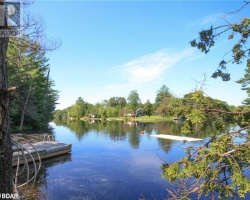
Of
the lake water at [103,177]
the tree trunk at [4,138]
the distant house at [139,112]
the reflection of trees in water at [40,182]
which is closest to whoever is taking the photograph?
the tree trunk at [4,138]

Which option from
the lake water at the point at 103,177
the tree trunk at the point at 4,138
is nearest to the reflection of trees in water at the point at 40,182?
the lake water at the point at 103,177

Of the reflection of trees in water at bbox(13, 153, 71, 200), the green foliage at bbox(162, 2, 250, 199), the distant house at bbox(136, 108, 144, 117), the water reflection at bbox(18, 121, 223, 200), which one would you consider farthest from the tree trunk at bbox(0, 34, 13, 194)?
the distant house at bbox(136, 108, 144, 117)

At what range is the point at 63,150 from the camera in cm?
2139

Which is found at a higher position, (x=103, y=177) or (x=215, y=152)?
(x=215, y=152)

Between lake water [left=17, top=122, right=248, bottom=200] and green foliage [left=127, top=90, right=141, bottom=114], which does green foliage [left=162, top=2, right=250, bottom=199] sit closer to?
lake water [left=17, top=122, right=248, bottom=200]

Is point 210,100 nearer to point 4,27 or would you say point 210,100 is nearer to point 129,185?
point 4,27

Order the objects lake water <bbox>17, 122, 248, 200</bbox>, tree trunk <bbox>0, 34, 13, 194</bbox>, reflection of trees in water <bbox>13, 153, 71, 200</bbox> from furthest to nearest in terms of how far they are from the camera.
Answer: lake water <bbox>17, 122, 248, 200</bbox>, reflection of trees in water <bbox>13, 153, 71, 200</bbox>, tree trunk <bbox>0, 34, 13, 194</bbox>

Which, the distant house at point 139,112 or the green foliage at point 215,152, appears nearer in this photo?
the green foliage at point 215,152

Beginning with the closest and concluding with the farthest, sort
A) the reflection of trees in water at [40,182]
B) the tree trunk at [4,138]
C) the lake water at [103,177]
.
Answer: the tree trunk at [4,138], the reflection of trees in water at [40,182], the lake water at [103,177]

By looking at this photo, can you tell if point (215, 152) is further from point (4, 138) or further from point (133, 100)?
point (133, 100)

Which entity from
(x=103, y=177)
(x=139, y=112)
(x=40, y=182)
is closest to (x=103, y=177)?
(x=103, y=177)

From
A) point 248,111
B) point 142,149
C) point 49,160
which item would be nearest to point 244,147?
point 248,111

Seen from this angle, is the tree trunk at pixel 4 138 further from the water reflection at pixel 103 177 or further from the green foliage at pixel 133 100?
the green foliage at pixel 133 100

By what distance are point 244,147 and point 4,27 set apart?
14.6 feet
